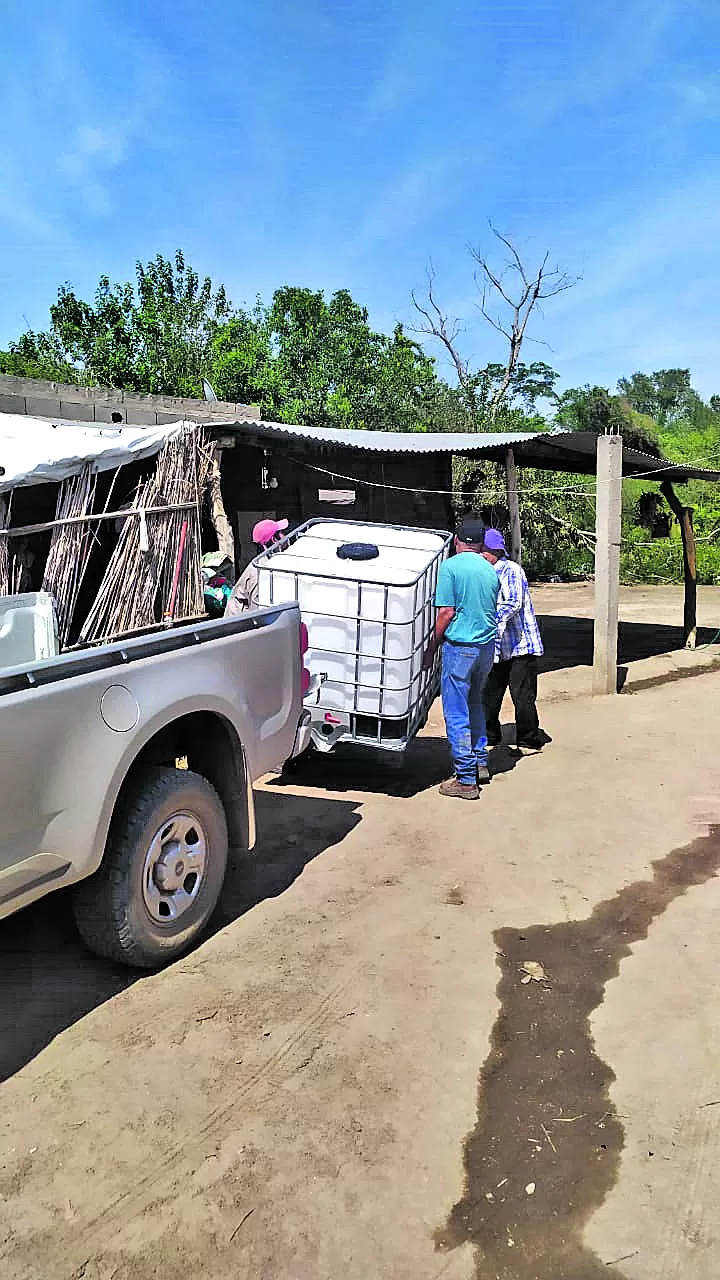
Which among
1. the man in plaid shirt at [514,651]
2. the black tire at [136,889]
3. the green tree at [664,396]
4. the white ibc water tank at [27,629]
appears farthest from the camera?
the green tree at [664,396]

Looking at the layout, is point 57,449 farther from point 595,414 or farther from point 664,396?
point 664,396

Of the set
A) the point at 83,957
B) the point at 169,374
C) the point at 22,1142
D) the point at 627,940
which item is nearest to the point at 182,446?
the point at 83,957

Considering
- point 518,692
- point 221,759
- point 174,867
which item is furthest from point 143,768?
point 518,692

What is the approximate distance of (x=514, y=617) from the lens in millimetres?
7105

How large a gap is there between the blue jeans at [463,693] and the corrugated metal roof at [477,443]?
3123mm

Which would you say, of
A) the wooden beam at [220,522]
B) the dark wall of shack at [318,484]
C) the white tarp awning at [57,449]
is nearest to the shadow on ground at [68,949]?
the white tarp awning at [57,449]

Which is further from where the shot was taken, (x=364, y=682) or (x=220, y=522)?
(x=220, y=522)

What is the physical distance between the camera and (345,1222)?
2375 millimetres

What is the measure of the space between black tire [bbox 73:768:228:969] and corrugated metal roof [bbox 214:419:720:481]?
15.6 feet

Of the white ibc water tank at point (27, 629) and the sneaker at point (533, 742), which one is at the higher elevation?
the white ibc water tank at point (27, 629)

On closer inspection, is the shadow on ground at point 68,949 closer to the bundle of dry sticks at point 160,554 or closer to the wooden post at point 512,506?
the bundle of dry sticks at point 160,554

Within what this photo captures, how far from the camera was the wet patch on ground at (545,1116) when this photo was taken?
2328 mm

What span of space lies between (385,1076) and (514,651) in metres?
4.52

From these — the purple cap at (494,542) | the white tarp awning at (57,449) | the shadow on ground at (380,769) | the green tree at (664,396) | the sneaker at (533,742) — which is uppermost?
the green tree at (664,396)
